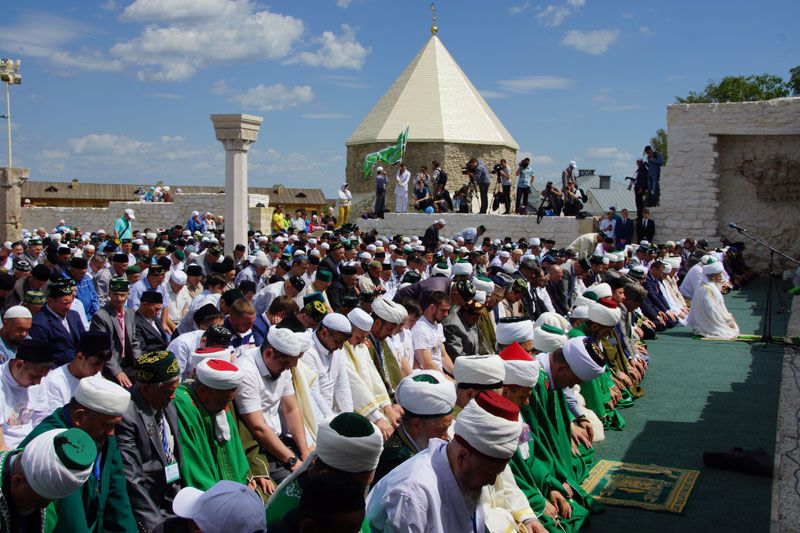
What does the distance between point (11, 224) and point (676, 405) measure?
23.8 meters

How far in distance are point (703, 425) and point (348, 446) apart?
566 centimetres

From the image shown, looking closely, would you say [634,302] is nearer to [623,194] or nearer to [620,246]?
[620,246]

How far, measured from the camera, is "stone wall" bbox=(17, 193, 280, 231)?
86.2ft

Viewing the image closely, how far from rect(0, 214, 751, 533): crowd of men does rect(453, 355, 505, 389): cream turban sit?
0.01 meters

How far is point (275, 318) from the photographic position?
6645mm

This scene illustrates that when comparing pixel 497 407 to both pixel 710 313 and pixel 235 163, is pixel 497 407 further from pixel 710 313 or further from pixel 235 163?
pixel 710 313

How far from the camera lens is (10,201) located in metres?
25.8

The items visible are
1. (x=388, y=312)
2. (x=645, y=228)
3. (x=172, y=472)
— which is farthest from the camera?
(x=645, y=228)

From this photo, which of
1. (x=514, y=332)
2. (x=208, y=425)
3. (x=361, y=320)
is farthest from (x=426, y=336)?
(x=208, y=425)

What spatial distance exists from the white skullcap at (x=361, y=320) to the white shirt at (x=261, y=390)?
1005mm

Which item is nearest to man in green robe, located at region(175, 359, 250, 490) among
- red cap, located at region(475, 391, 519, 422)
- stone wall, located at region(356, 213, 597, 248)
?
red cap, located at region(475, 391, 519, 422)

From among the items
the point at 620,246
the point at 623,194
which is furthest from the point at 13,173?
the point at 623,194

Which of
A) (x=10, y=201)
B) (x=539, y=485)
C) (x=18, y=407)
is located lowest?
(x=539, y=485)

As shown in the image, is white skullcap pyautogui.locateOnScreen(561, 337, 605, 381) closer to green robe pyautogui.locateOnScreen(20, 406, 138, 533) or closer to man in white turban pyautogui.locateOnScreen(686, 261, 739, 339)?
green robe pyautogui.locateOnScreen(20, 406, 138, 533)
